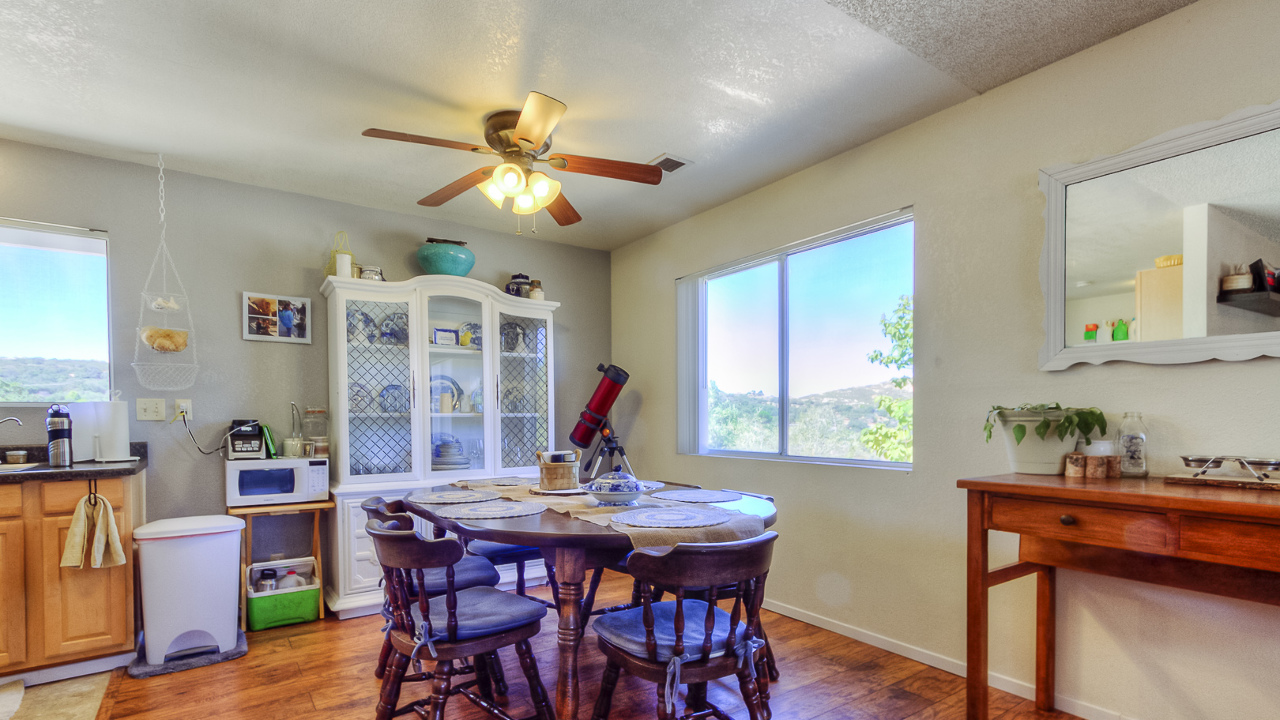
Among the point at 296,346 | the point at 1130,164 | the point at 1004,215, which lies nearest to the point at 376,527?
the point at 296,346

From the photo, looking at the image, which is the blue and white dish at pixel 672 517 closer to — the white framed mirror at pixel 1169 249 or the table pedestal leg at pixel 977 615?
the table pedestal leg at pixel 977 615

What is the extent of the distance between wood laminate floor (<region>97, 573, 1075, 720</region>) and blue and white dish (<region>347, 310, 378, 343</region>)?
1.54m

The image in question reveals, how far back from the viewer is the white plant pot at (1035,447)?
1963 mm

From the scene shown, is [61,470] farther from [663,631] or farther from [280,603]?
[663,631]

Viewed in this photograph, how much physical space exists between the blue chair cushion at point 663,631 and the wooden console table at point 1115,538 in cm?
83

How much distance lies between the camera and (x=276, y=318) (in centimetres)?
339

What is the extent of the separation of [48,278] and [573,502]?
2861mm

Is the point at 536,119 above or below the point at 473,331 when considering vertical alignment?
above

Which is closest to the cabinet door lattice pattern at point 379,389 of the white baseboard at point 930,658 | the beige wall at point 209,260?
the beige wall at point 209,260

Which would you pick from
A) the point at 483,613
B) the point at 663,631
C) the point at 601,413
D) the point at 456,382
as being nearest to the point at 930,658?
the point at 663,631

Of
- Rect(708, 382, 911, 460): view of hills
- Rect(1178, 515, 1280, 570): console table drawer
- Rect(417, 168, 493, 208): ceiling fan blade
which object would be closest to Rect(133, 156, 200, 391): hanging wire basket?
Rect(417, 168, 493, 208): ceiling fan blade

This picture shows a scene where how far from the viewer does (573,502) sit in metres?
2.09

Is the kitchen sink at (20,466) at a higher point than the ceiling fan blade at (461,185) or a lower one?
lower

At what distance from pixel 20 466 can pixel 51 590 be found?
1.89 ft
